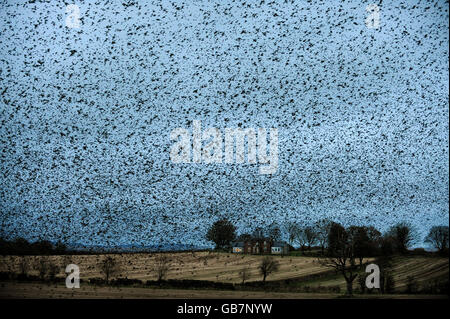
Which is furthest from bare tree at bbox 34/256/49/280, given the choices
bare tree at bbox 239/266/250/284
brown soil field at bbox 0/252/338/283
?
bare tree at bbox 239/266/250/284

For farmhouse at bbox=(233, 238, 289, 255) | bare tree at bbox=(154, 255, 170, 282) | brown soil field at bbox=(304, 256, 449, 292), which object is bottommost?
brown soil field at bbox=(304, 256, 449, 292)

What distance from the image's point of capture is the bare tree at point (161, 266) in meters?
33.1

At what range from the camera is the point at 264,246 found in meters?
42.6

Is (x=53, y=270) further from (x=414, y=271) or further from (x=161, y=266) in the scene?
(x=414, y=271)

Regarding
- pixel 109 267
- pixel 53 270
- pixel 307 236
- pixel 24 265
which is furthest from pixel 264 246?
pixel 24 265

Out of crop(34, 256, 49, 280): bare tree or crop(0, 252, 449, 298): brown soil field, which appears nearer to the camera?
crop(34, 256, 49, 280): bare tree

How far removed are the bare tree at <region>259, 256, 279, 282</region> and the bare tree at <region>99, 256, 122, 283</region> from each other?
446 inches

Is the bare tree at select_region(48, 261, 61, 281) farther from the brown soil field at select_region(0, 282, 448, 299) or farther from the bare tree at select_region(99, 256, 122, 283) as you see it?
the bare tree at select_region(99, 256, 122, 283)

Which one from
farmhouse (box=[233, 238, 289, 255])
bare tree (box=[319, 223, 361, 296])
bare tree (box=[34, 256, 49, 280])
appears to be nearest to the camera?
bare tree (box=[34, 256, 49, 280])

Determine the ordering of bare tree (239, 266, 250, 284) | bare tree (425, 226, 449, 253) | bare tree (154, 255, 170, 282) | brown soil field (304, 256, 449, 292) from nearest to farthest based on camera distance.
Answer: bare tree (154, 255, 170, 282) → brown soil field (304, 256, 449, 292) → bare tree (239, 266, 250, 284) → bare tree (425, 226, 449, 253)

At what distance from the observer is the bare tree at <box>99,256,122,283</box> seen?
3356cm

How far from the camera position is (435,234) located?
129ft

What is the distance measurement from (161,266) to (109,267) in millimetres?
3910
